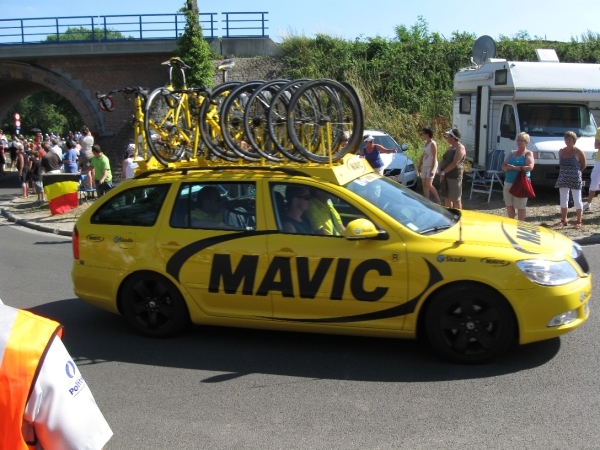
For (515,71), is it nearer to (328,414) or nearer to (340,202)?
(340,202)

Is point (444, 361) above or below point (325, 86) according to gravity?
below

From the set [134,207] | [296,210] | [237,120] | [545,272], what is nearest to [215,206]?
[296,210]

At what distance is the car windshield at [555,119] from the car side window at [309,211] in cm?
1011

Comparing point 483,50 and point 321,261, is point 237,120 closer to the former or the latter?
point 321,261

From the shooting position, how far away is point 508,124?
49.3 feet

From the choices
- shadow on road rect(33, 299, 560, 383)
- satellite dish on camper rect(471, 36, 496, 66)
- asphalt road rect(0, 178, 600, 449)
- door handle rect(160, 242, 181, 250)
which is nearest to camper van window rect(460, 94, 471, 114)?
satellite dish on camper rect(471, 36, 496, 66)

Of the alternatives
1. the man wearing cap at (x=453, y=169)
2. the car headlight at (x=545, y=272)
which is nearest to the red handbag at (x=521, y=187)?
the man wearing cap at (x=453, y=169)

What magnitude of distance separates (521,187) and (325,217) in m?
5.99

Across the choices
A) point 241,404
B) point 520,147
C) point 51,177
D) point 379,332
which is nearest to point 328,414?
point 241,404

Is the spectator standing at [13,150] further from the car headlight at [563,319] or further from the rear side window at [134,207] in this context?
the car headlight at [563,319]

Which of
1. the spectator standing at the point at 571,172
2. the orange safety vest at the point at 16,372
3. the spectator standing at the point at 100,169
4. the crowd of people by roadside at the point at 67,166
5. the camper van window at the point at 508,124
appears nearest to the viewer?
the orange safety vest at the point at 16,372

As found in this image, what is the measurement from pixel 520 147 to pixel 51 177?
11.0 meters

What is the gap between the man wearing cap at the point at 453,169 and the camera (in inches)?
448

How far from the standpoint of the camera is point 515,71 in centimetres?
1466
